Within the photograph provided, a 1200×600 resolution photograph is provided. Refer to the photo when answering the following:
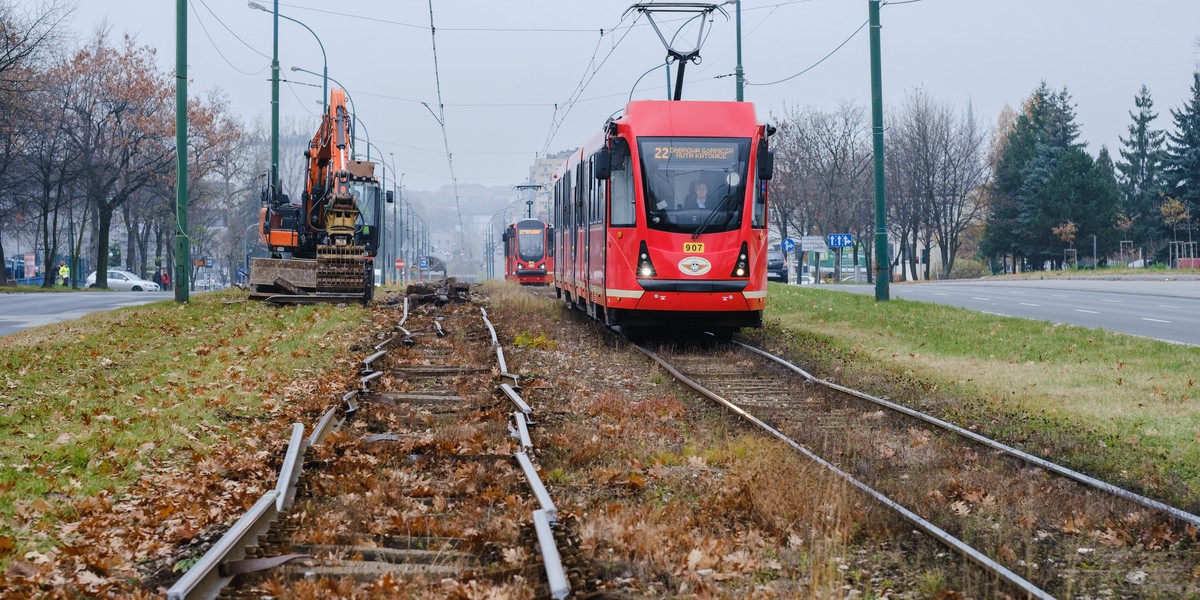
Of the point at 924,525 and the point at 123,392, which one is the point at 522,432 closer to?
the point at 924,525

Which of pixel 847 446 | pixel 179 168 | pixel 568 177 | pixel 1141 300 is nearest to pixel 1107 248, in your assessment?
pixel 1141 300

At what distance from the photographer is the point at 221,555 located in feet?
17.3

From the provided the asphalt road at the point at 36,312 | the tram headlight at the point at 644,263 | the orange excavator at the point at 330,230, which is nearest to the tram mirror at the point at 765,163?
the tram headlight at the point at 644,263

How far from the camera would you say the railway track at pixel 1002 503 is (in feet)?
18.8

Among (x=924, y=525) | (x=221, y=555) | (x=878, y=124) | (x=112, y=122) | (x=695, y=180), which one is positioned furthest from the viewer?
(x=112, y=122)

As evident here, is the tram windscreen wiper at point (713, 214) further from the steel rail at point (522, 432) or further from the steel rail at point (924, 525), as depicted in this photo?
the steel rail at point (522, 432)

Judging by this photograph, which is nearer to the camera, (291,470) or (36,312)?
(291,470)

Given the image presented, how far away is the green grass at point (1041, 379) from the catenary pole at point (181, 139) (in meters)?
12.9

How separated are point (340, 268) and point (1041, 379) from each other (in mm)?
18408

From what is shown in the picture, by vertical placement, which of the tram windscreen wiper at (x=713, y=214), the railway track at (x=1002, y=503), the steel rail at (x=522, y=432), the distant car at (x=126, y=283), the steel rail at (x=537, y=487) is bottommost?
the railway track at (x=1002, y=503)

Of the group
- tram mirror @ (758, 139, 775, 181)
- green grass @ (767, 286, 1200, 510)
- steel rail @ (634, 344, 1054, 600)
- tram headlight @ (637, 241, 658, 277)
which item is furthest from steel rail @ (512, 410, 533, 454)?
tram mirror @ (758, 139, 775, 181)

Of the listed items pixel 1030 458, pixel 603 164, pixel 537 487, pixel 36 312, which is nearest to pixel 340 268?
pixel 36 312

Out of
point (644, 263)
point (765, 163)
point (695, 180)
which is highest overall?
point (765, 163)

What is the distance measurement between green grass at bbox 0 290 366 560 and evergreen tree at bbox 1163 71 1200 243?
6071 cm
